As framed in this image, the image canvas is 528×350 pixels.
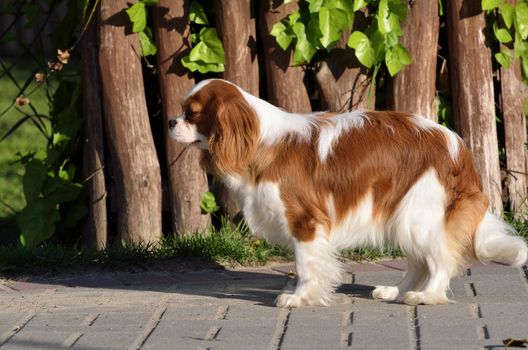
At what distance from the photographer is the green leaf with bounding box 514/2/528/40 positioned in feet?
20.9

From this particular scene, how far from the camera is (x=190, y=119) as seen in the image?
5.30m

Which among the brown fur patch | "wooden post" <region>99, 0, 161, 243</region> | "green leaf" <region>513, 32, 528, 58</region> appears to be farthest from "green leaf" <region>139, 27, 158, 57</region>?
"green leaf" <region>513, 32, 528, 58</region>

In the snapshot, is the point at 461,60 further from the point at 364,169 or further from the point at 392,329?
the point at 392,329

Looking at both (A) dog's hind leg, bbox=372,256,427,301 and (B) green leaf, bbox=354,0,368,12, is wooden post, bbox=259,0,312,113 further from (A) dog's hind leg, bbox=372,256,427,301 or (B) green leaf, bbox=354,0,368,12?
(A) dog's hind leg, bbox=372,256,427,301

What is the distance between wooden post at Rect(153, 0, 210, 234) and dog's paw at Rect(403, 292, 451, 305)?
5.85ft

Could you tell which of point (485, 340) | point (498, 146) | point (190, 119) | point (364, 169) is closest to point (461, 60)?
point (498, 146)

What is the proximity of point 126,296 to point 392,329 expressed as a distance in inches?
61.2

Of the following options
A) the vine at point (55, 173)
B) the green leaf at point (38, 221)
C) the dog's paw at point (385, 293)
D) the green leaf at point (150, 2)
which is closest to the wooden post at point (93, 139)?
the vine at point (55, 173)

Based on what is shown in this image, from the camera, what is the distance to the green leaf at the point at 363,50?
6234 mm

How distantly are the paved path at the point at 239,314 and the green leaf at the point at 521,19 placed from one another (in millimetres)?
1494

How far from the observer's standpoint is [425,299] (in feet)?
16.8

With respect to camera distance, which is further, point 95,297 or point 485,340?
point 95,297

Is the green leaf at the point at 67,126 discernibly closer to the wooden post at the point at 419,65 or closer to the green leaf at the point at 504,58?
the wooden post at the point at 419,65

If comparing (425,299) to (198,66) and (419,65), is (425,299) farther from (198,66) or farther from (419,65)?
(198,66)
